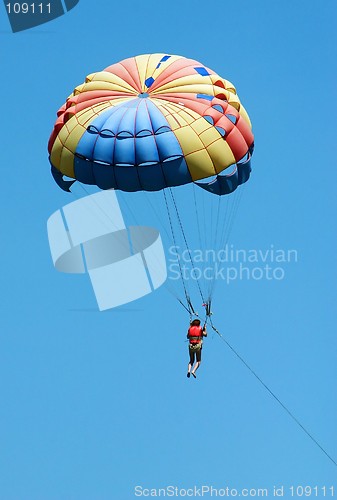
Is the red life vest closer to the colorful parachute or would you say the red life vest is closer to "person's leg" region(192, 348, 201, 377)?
"person's leg" region(192, 348, 201, 377)

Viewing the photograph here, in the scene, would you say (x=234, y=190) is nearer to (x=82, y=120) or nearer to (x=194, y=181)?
(x=194, y=181)

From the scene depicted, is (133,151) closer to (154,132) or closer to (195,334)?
(154,132)

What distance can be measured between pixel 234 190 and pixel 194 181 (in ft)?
4.66

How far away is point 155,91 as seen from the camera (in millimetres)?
36312

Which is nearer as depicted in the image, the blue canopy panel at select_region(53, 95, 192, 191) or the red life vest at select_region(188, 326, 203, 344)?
the red life vest at select_region(188, 326, 203, 344)

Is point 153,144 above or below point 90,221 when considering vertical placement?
above

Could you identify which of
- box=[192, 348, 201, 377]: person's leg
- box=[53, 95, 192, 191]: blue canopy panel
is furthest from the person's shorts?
box=[53, 95, 192, 191]: blue canopy panel

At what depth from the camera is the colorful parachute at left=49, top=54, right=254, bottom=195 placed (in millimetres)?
35125

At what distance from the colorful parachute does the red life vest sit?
368 centimetres

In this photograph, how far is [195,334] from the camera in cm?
3419

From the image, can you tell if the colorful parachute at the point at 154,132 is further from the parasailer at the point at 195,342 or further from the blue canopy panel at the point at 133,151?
the parasailer at the point at 195,342

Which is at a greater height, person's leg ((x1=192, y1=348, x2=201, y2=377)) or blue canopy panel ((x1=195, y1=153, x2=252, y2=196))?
blue canopy panel ((x1=195, y1=153, x2=252, y2=196))

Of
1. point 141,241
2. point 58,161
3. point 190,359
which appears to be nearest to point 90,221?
point 141,241

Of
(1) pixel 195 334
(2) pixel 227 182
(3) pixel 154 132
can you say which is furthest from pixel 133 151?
(1) pixel 195 334
